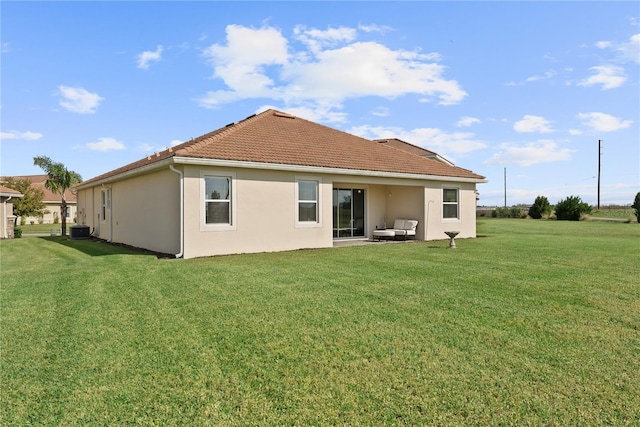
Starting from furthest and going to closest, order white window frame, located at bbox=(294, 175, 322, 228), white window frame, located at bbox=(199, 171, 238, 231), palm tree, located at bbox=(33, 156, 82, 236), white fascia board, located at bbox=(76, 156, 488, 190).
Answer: palm tree, located at bbox=(33, 156, 82, 236) → white window frame, located at bbox=(294, 175, 322, 228) → white window frame, located at bbox=(199, 171, 238, 231) → white fascia board, located at bbox=(76, 156, 488, 190)

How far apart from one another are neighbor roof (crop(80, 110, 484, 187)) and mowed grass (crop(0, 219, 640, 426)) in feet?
17.5

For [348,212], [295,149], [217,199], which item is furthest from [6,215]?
[348,212]

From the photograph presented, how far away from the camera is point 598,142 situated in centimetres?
4981

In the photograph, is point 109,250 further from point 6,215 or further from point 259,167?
point 6,215

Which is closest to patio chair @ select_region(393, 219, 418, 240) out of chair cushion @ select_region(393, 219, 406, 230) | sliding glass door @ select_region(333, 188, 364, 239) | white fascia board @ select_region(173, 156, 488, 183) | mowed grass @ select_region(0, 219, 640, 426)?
chair cushion @ select_region(393, 219, 406, 230)

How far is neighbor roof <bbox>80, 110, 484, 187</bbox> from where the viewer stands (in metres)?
12.7

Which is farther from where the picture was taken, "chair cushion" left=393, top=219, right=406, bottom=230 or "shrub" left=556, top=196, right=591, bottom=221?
"shrub" left=556, top=196, right=591, bottom=221

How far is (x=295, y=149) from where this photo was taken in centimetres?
1469

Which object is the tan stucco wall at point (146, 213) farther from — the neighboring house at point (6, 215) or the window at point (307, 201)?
the neighboring house at point (6, 215)

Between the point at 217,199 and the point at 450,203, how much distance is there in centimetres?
1162

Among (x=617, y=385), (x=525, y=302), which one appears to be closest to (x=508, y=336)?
(x=617, y=385)

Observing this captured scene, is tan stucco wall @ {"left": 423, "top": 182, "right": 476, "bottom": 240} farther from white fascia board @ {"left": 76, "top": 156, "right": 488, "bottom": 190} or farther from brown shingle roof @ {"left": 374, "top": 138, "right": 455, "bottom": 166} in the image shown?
brown shingle roof @ {"left": 374, "top": 138, "right": 455, "bottom": 166}

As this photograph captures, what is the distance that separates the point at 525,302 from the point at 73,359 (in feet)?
20.7

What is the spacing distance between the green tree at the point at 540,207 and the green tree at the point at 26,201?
54543 mm
